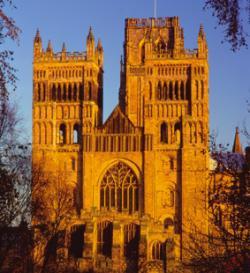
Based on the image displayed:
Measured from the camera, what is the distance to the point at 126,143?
8125cm

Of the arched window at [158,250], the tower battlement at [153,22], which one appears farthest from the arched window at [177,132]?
the tower battlement at [153,22]

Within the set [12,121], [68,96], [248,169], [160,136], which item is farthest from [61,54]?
[248,169]

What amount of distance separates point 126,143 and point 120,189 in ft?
14.8

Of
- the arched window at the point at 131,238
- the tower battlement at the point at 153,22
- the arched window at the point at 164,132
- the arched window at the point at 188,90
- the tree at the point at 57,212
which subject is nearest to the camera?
the tree at the point at 57,212

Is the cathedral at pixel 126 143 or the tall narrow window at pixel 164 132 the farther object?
the tall narrow window at pixel 164 132

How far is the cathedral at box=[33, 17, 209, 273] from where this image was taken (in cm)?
7750

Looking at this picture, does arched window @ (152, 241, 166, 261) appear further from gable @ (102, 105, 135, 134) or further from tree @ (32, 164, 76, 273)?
gable @ (102, 105, 135, 134)

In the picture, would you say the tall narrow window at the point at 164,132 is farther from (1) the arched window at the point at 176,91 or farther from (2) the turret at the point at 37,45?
(2) the turret at the point at 37,45

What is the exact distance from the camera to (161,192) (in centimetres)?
7994

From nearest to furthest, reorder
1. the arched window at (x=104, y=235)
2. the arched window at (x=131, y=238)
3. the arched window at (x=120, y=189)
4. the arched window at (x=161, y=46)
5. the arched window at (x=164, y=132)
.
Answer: the arched window at (x=131, y=238), the arched window at (x=104, y=235), the arched window at (x=120, y=189), the arched window at (x=164, y=132), the arched window at (x=161, y=46)

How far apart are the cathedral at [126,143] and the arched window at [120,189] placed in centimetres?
10

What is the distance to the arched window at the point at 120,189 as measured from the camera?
264 feet

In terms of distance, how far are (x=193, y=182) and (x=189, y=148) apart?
326 centimetres

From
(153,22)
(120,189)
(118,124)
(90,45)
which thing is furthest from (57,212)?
(153,22)
